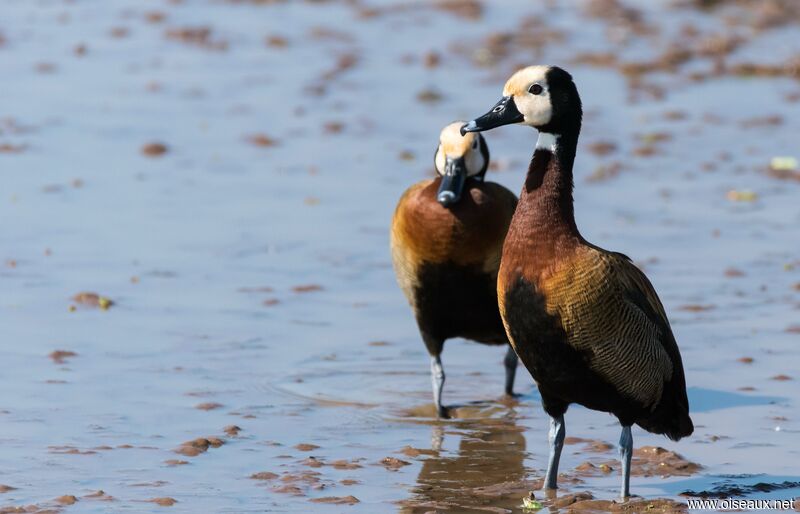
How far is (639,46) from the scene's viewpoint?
19.3m

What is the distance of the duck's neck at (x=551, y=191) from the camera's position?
643 centimetres

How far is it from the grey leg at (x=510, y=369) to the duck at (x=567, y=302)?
5.07ft

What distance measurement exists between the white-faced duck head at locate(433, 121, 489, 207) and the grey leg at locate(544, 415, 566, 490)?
1.50m

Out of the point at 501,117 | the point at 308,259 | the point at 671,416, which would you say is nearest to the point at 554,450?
the point at 671,416

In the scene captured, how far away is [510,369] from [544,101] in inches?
88.8

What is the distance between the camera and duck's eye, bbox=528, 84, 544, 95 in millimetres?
6578

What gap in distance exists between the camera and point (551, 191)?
6508 mm

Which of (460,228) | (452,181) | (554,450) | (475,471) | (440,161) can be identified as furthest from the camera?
(440,161)

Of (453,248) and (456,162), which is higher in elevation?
(456,162)

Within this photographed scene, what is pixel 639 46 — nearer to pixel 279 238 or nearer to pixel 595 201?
pixel 595 201

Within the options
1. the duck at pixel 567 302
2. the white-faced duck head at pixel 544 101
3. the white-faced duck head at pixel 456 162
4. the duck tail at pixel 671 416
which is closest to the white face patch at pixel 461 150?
the white-faced duck head at pixel 456 162

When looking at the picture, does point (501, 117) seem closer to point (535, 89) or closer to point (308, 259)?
point (535, 89)

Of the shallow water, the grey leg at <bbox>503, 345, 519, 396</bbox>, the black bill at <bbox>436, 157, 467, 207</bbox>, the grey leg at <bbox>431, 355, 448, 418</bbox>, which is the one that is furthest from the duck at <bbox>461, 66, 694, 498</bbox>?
the grey leg at <bbox>503, 345, 519, 396</bbox>

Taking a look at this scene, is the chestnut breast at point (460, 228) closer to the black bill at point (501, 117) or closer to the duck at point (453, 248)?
the duck at point (453, 248)
